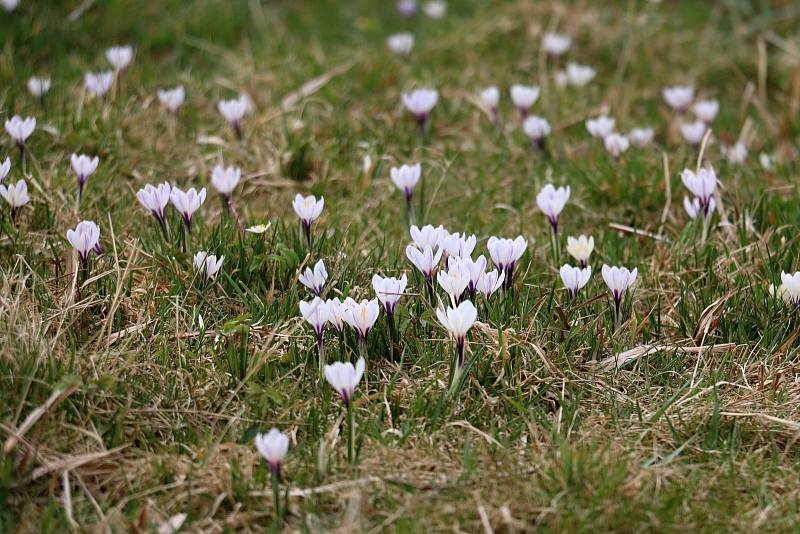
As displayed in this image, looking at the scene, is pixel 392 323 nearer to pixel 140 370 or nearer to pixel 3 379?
pixel 140 370

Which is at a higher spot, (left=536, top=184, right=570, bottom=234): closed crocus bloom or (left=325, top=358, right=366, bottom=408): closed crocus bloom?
(left=536, top=184, right=570, bottom=234): closed crocus bloom

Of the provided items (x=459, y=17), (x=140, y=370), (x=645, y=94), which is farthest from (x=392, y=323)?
(x=459, y=17)

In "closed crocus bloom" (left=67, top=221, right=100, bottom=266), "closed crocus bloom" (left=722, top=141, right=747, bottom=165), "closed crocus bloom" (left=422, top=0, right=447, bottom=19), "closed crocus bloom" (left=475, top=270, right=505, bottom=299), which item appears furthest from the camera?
"closed crocus bloom" (left=422, top=0, right=447, bottom=19)

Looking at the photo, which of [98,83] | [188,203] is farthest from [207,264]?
[98,83]

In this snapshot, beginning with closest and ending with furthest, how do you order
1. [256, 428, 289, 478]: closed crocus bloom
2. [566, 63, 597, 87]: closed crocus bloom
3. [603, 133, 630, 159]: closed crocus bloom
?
[256, 428, 289, 478]: closed crocus bloom → [603, 133, 630, 159]: closed crocus bloom → [566, 63, 597, 87]: closed crocus bloom

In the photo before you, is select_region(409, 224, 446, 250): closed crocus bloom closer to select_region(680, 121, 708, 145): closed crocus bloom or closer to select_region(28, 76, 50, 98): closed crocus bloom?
select_region(680, 121, 708, 145): closed crocus bloom

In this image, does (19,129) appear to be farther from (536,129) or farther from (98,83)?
(536,129)

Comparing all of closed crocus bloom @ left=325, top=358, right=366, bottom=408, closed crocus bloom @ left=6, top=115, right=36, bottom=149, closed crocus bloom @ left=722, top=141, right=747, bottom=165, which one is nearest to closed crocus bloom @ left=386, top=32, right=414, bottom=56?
closed crocus bloom @ left=722, top=141, right=747, bottom=165

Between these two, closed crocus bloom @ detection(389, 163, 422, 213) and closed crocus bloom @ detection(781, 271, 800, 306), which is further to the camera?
closed crocus bloom @ detection(389, 163, 422, 213)
